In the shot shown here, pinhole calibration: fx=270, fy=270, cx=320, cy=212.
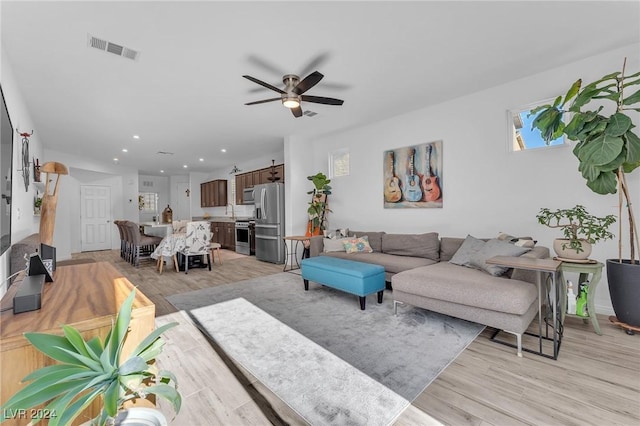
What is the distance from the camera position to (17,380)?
903 mm

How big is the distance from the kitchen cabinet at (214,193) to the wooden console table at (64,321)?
802 cm

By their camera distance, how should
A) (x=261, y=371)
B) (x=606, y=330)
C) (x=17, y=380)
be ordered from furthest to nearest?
(x=606, y=330) → (x=261, y=371) → (x=17, y=380)

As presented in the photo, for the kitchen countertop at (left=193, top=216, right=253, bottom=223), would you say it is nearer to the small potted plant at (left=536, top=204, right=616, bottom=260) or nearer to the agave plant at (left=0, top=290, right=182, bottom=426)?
the small potted plant at (left=536, top=204, right=616, bottom=260)

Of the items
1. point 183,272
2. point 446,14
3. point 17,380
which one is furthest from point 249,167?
point 17,380

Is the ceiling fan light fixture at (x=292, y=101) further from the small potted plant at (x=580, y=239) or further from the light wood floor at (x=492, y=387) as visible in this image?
the small potted plant at (x=580, y=239)

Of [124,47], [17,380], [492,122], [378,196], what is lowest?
[17,380]

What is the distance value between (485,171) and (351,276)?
7.86 ft

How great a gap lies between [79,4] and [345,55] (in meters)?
2.23

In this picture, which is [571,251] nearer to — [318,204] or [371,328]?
[371,328]

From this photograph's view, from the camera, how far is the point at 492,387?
1.78 m

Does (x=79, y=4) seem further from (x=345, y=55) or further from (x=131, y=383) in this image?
(x=131, y=383)

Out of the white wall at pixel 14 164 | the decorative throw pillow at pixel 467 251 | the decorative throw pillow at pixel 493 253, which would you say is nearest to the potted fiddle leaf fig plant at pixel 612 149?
the decorative throw pillow at pixel 493 253

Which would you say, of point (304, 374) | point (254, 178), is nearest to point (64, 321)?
point (304, 374)

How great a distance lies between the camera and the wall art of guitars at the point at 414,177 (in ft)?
13.8
